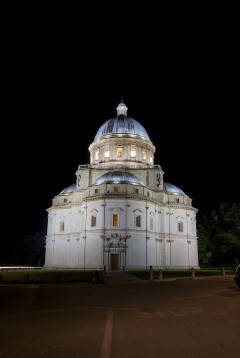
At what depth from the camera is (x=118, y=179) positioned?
54125mm

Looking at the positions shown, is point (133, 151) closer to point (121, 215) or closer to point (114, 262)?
point (121, 215)

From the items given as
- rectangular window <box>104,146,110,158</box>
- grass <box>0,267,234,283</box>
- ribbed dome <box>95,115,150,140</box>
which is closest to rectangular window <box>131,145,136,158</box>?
ribbed dome <box>95,115,150,140</box>

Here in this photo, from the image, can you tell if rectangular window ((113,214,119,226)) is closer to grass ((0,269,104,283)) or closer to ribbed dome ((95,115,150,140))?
grass ((0,269,104,283))

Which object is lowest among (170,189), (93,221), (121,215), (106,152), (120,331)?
(120,331)

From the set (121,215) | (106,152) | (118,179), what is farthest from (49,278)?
(106,152)

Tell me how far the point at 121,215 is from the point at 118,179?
5732 millimetres

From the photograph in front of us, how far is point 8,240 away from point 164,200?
5096cm

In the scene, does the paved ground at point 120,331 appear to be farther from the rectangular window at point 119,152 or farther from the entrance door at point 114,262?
the rectangular window at point 119,152

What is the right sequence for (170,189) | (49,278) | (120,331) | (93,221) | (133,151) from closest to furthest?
(120,331), (49,278), (93,221), (133,151), (170,189)

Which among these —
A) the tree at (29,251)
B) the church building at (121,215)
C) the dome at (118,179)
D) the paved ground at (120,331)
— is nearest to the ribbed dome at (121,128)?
the church building at (121,215)

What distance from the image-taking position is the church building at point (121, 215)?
51562mm

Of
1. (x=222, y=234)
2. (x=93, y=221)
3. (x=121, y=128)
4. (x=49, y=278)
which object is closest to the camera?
(x=49, y=278)

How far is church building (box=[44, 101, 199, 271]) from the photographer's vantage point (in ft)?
169

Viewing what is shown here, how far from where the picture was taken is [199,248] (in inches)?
2872
